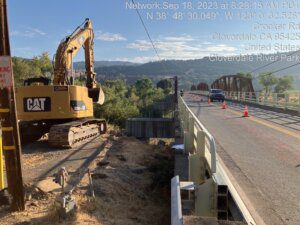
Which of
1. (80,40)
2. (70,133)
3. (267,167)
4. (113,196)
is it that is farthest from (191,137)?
(80,40)

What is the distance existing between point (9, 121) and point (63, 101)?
7063 mm

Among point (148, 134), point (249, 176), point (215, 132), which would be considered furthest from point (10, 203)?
point (148, 134)

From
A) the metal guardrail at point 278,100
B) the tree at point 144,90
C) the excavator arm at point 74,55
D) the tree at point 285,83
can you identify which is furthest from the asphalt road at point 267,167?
the tree at point 285,83

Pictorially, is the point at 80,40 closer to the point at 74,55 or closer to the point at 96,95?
the point at 74,55

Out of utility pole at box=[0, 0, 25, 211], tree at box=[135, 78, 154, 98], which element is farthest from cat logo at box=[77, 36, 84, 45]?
tree at box=[135, 78, 154, 98]

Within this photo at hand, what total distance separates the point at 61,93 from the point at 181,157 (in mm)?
5908

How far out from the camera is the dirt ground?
6633mm

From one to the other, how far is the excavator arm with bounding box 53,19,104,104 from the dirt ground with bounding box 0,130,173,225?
11.9ft

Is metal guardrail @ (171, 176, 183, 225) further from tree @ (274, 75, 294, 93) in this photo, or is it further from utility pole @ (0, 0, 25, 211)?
tree @ (274, 75, 294, 93)

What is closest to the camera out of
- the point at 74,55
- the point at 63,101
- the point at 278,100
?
the point at 63,101

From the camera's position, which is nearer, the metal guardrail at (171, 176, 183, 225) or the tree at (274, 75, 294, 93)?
the metal guardrail at (171, 176, 183, 225)

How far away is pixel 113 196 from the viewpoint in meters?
8.42

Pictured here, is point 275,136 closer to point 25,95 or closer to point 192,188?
point 25,95

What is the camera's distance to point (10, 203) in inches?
269
